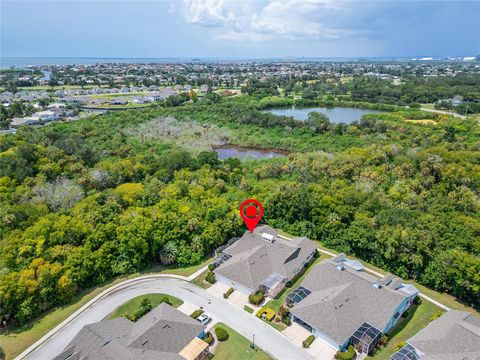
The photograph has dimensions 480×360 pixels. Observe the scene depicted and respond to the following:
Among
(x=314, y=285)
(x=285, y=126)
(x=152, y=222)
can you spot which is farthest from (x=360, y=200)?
(x=285, y=126)

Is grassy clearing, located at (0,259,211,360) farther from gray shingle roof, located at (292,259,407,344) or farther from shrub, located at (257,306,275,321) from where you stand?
gray shingle roof, located at (292,259,407,344)

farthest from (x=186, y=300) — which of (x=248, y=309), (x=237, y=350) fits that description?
(x=237, y=350)

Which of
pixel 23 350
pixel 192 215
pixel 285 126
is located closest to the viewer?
pixel 23 350

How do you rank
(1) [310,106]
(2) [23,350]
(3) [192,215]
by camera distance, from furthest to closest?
1. (1) [310,106]
2. (3) [192,215]
3. (2) [23,350]

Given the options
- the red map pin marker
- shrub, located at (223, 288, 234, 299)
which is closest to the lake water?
the red map pin marker

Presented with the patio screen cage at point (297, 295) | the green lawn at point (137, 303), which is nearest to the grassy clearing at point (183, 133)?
the green lawn at point (137, 303)

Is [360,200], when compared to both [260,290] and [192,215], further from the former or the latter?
[192,215]

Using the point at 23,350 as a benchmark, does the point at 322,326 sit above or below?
above
